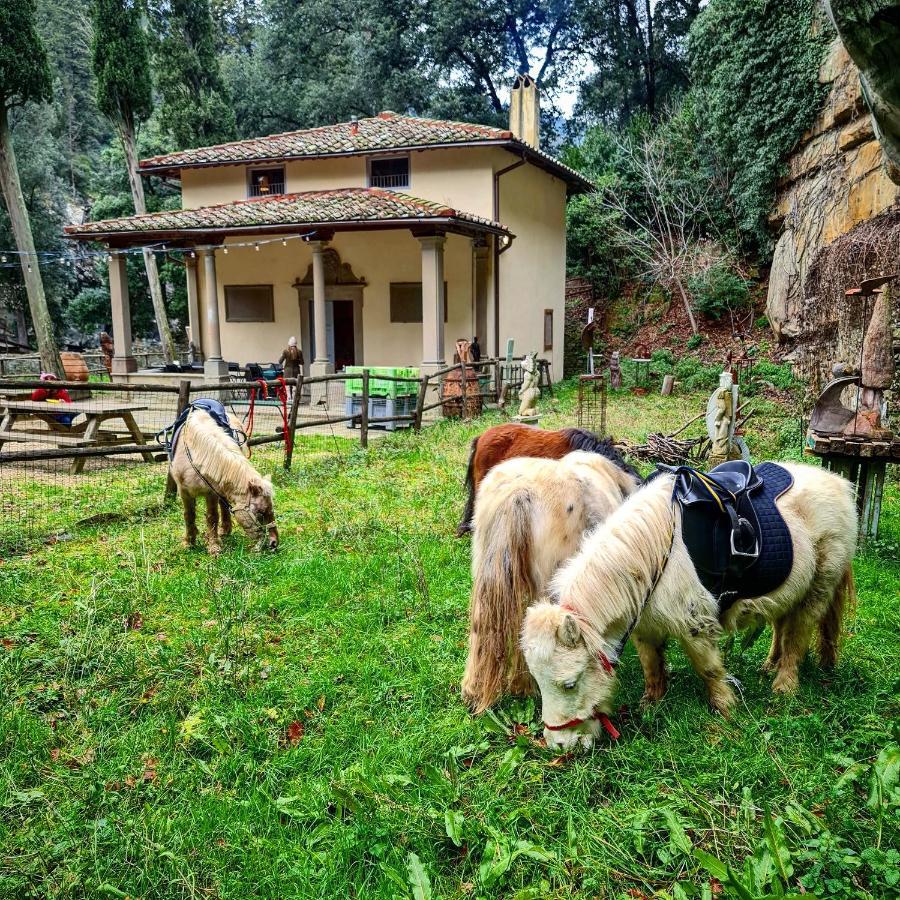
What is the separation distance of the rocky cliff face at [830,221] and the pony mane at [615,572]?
8792mm

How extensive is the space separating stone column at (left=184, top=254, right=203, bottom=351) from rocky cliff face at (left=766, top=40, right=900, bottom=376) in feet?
51.2

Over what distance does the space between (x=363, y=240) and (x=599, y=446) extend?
47.9 ft

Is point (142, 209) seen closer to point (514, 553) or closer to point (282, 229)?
point (282, 229)

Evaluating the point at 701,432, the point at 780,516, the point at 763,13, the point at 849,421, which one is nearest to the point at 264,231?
the point at 701,432

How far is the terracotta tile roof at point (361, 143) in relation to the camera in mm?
16141

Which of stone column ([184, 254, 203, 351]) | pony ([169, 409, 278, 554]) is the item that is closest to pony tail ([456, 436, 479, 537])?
pony ([169, 409, 278, 554])

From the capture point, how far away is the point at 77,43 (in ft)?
127

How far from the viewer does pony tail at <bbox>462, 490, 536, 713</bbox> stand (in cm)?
315

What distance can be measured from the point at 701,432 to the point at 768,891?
929 centimetres

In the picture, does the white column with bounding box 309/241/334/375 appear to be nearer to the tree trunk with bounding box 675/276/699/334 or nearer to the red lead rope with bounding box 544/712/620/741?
the tree trunk with bounding box 675/276/699/334

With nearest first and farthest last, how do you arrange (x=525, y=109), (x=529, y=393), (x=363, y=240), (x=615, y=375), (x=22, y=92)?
(x=529, y=393) → (x=22, y=92) → (x=615, y=375) → (x=363, y=240) → (x=525, y=109)

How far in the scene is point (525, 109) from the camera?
66.2 ft

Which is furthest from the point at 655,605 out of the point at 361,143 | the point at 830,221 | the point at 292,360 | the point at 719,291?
the point at 719,291

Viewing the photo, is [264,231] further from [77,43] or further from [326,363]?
[77,43]
